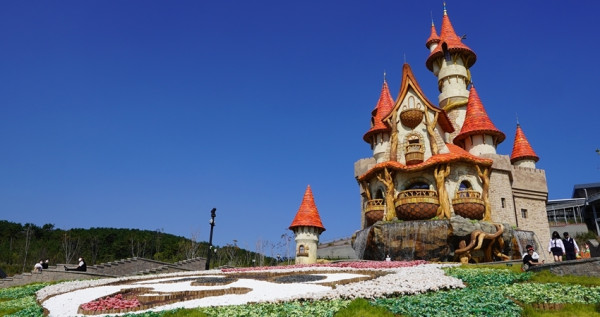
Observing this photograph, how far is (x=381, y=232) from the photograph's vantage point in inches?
1009

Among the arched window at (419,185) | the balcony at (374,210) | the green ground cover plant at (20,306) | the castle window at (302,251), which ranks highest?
the arched window at (419,185)

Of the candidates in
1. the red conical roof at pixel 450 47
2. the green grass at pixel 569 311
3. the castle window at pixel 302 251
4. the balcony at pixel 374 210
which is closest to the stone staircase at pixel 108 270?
the castle window at pixel 302 251

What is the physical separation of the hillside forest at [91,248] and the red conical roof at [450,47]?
32.2 meters

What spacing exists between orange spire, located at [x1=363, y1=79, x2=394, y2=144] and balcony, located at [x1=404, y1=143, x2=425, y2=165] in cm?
381

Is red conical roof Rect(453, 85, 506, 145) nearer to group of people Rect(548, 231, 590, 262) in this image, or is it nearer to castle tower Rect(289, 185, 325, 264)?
castle tower Rect(289, 185, 325, 264)

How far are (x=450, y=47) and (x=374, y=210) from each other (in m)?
19.3

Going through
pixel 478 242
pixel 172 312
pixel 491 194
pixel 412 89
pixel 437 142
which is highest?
pixel 412 89

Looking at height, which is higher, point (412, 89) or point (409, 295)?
point (412, 89)

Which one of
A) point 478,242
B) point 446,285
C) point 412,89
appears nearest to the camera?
point 446,285

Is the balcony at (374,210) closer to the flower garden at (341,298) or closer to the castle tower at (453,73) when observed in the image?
the castle tower at (453,73)

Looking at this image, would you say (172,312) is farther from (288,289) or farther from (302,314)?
(288,289)

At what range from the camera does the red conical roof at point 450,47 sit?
39.3 meters

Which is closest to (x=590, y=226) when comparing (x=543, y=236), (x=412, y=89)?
(x=543, y=236)

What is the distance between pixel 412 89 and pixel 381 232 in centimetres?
1097
